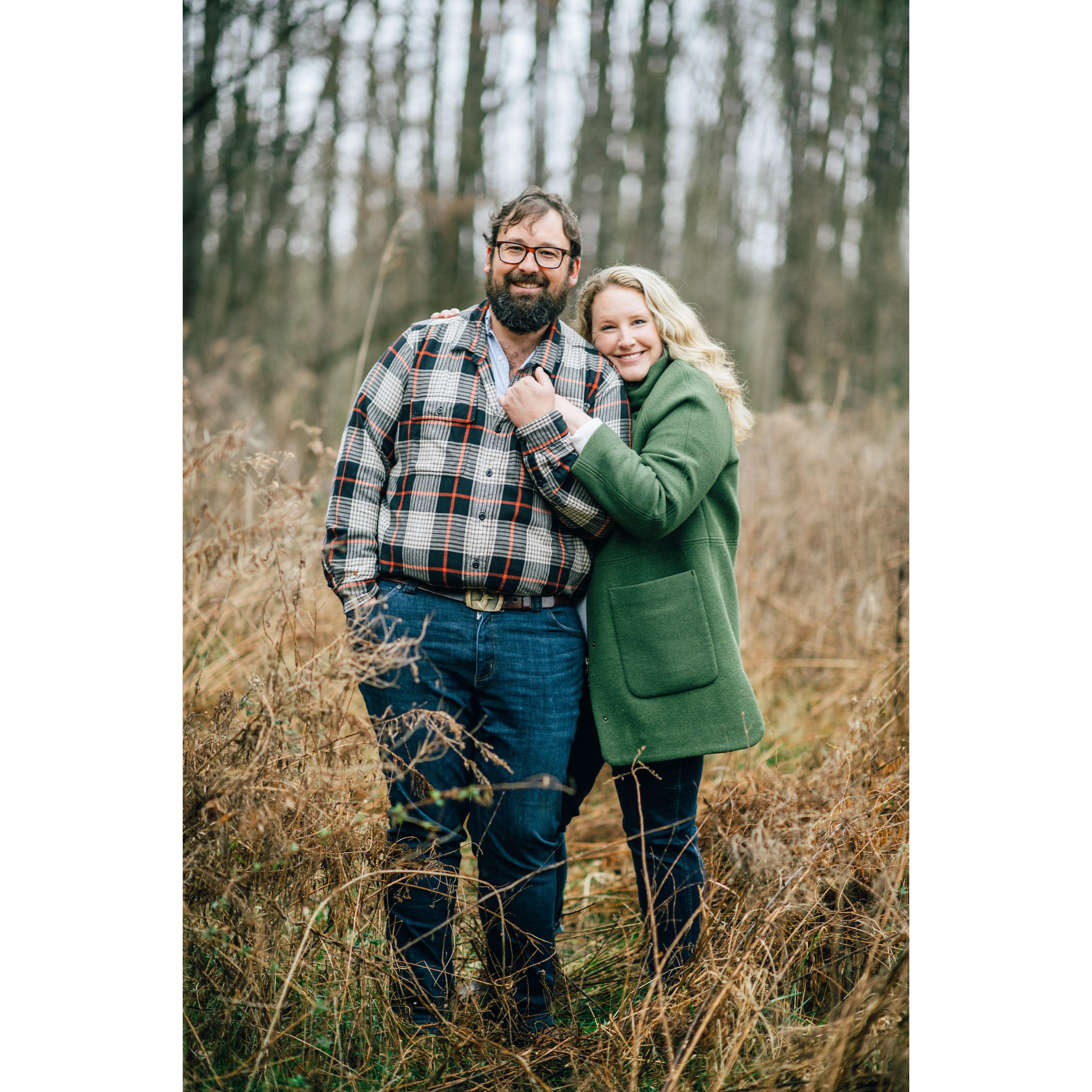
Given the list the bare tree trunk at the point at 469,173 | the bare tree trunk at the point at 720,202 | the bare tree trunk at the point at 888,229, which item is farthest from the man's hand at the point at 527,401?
the bare tree trunk at the point at 720,202

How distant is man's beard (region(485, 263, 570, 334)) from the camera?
6.77 feet

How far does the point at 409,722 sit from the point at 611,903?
1.18m

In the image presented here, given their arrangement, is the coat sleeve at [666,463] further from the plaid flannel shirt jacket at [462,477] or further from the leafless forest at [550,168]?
the leafless forest at [550,168]

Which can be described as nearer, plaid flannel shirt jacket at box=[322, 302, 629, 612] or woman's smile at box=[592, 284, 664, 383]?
plaid flannel shirt jacket at box=[322, 302, 629, 612]

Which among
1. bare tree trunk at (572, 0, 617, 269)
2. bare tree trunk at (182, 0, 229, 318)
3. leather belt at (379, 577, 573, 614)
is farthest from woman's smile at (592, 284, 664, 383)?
bare tree trunk at (572, 0, 617, 269)

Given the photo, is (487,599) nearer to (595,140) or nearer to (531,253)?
(531,253)

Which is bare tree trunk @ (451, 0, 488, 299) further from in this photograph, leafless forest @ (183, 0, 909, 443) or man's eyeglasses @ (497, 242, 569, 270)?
man's eyeglasses @ (497, 242, 569, 270)

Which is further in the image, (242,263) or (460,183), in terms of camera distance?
(460,183)

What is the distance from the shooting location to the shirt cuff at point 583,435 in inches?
75.3

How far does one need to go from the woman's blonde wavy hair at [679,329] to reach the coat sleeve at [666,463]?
0.10 meters

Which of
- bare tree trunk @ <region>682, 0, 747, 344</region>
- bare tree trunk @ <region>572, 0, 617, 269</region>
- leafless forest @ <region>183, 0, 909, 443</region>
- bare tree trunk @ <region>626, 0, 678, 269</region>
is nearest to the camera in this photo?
leafless forest @ <region>183, 0, 909, 443</region>

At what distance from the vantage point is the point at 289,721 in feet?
6.03
